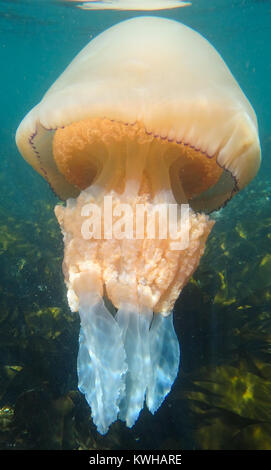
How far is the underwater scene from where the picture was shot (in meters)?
1.68

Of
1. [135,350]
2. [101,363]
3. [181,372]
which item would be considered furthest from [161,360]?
[181,372]

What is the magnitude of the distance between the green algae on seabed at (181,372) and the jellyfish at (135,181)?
3.18ft

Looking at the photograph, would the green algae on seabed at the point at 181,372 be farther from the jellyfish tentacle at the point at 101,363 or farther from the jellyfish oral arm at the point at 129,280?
the jellyfish tentacle at the point at 101,363

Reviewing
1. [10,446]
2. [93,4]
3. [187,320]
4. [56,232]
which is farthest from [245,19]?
[10,446]

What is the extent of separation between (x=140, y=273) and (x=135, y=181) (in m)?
0.61

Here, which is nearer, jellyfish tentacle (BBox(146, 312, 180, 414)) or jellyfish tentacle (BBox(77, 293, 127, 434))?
jellyfish tentacle (BBox(77, 293, 127, 434))

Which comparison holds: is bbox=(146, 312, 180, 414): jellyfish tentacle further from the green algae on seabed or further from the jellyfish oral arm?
the green algae on seabed

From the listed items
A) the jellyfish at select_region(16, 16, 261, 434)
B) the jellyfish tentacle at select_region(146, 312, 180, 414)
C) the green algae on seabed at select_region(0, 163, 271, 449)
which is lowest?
the green algae on seabed at select_region(0, 163, 271, 449)


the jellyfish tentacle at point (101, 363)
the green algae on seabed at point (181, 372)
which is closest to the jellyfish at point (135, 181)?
the jellyfish tentacle at point (101, 363)

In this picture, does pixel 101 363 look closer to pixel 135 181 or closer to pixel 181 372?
pixel 135 181

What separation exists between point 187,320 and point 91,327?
1.42 meters

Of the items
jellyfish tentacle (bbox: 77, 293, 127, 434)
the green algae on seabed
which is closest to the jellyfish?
jellyfish tentacle (bbox: 77, 293, 127, 434)

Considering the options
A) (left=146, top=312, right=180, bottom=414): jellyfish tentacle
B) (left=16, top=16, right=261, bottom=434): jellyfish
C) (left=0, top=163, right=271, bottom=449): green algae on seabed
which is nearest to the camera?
(left=16, top=16, right=261, bottom=434): jellyfish

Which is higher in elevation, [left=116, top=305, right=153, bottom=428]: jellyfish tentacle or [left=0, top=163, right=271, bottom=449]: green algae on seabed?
[left=116, top=305, right=153, bottom=428]: jellyfish tentacle
